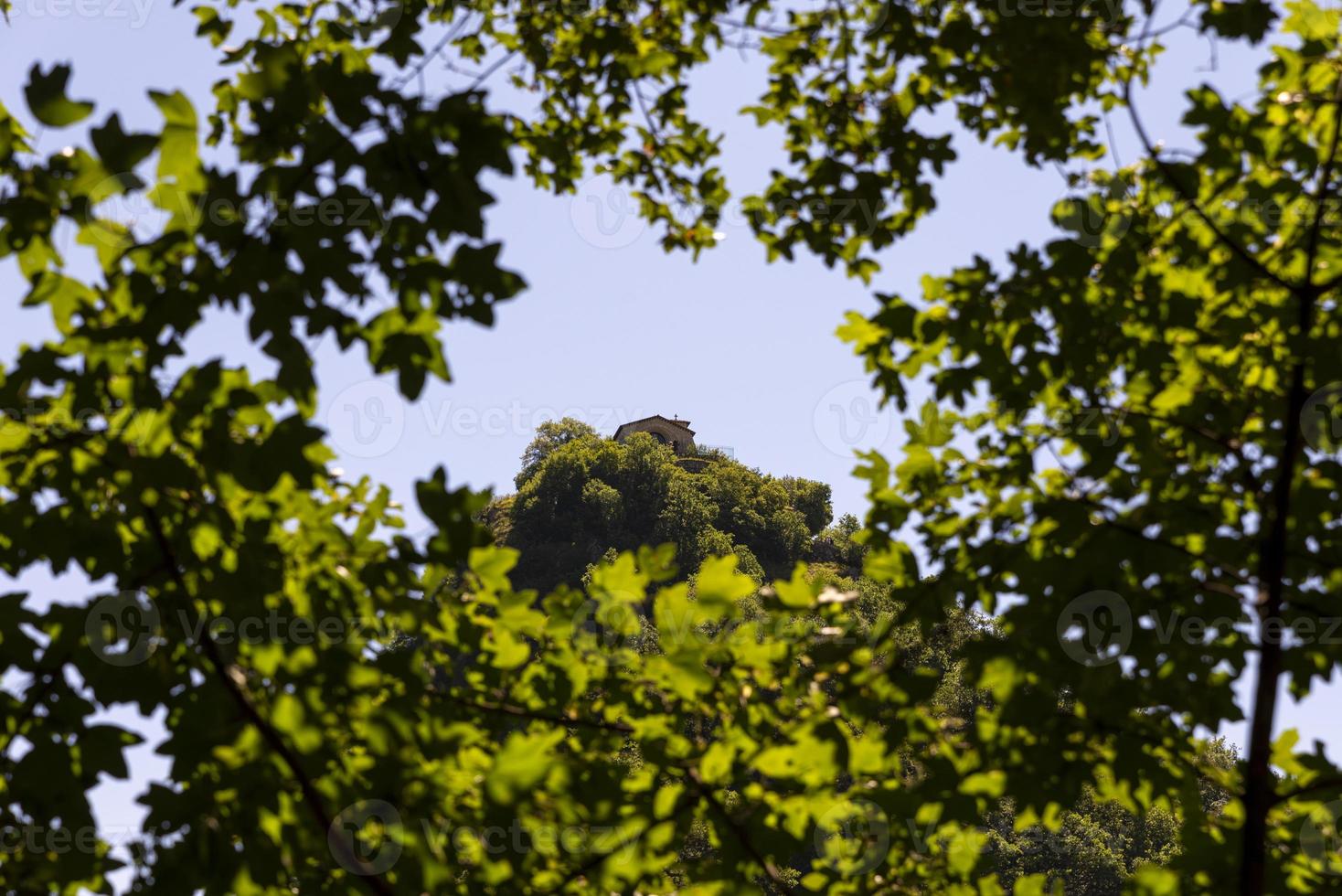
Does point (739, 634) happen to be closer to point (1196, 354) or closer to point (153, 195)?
point (1196, 354)

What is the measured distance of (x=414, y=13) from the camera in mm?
4324

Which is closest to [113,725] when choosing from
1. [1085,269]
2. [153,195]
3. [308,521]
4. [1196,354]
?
[308,521]

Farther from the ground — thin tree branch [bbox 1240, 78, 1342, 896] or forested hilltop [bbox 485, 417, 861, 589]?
forested hilltop [bbox 485, 417, 861, 589]

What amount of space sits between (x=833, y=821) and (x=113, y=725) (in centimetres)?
212
